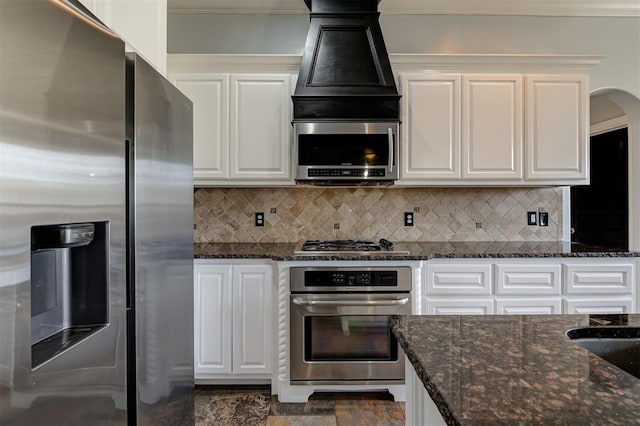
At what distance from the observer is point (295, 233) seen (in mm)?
3121

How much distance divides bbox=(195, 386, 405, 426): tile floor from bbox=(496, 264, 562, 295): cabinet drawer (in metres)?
1.05

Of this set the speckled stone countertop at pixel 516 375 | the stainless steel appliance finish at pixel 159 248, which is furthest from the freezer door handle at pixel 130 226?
the speckled stone countertop at pixel 516 375

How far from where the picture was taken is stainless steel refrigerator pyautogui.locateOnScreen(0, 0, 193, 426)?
653 mm

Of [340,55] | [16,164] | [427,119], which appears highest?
[340,55]

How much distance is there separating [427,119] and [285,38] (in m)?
1.34

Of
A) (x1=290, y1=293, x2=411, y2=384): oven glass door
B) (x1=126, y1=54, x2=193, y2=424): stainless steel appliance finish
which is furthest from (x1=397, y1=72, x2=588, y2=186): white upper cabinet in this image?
(x1=126, y1=54, x2=193, y2=424): stainless steel appliance finish

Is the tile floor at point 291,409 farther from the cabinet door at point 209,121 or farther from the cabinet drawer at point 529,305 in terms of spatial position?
the cabinet door at point 209,121

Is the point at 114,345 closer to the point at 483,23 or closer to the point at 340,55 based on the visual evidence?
the point at 340,55

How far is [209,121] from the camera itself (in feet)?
9.00

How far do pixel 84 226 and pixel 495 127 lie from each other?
271 centimetres

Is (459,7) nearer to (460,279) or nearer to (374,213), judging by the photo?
(374,213)

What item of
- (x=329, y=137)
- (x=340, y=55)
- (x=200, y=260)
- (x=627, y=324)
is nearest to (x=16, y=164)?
(x=627, y=324)

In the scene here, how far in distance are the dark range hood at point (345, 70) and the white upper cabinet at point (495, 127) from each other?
0.83ft

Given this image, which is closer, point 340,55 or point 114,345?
point 114,345
